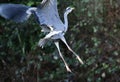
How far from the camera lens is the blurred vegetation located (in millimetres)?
4266

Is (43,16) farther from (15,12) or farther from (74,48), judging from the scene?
(74,48)

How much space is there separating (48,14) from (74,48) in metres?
2.53

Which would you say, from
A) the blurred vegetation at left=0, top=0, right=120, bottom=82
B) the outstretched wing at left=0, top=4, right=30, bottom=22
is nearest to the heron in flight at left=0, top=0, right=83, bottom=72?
the outstretched wing at left=0, top=4, right=30, bottom=22

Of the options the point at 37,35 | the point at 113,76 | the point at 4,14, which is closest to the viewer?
the point at 4,14

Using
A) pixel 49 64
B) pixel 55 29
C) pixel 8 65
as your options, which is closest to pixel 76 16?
pixel 49 64

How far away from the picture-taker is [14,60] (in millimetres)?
4590

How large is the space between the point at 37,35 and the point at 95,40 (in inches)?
23.9

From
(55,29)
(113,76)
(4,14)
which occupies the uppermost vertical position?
(4,14)

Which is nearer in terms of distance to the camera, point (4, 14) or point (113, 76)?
point (4, 14)

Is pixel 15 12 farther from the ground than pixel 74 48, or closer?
farther from the ground

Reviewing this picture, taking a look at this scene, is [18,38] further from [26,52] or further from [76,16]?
[76,16]

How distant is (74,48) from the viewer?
4344 mm

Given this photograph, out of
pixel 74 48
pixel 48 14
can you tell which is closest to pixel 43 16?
pixel 48 14

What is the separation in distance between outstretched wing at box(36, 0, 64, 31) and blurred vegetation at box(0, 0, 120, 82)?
2308mm
